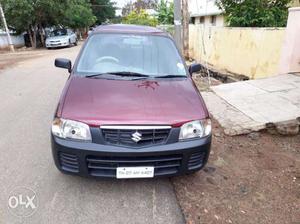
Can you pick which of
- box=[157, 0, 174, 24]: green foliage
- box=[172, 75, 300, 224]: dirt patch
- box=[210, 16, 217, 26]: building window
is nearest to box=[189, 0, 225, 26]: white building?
box=[210, 16, 217, 26]: building window

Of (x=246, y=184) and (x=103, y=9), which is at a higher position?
(x=103, y=9)

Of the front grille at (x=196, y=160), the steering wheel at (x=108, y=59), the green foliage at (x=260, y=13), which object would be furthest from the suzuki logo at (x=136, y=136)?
the green foliage at (x=260, y=13)

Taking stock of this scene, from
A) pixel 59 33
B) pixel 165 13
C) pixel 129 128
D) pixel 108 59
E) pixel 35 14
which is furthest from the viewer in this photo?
pixel 59 33

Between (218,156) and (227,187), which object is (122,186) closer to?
(227,187)

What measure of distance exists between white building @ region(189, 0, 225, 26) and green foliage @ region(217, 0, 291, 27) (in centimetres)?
964

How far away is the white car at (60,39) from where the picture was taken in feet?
73.0

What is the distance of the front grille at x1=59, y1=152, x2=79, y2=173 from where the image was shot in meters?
2.81

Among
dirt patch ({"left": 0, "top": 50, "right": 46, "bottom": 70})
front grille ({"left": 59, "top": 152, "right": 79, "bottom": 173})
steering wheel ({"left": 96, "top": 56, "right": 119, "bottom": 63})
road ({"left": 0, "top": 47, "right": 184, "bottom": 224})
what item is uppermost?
steering wheel ({"left": 96, "top": 56, "right": 119, "bottom": 63})

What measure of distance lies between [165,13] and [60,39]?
865 cm

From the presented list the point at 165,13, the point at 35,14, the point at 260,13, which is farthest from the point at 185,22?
the point at 35,14

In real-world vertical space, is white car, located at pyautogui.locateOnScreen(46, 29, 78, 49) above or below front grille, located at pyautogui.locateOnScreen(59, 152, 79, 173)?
below

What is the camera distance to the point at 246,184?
11.0 feet

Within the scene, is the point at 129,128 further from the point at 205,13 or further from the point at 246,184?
the point at 205,13

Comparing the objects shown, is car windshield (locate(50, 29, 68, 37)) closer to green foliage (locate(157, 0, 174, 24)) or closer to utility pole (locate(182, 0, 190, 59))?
green foliage (locate(157, 0, 174, 24))
